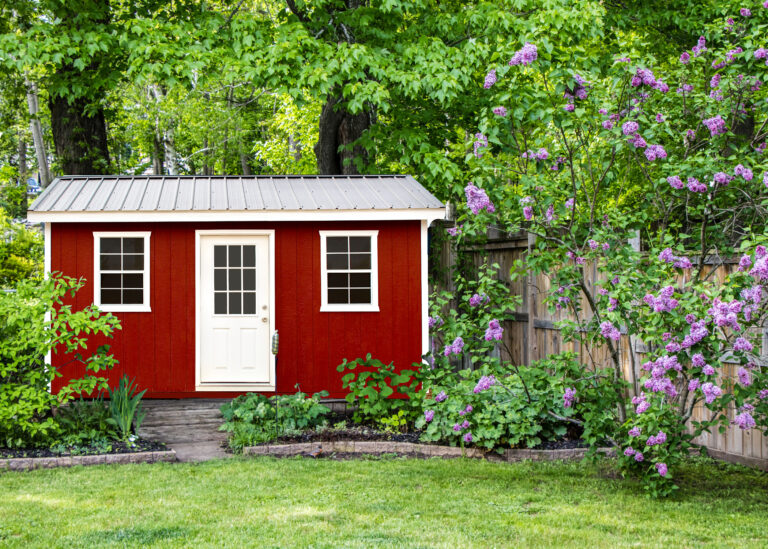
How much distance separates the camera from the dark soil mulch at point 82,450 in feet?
23.8

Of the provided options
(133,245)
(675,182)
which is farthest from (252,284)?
(675,182)

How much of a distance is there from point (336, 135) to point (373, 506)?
8.96 metres

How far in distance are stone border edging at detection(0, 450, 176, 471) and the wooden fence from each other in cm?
327

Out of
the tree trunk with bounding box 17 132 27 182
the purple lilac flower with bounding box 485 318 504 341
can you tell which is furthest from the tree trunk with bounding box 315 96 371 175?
the tree trunk with bounding box 17 132 27 182

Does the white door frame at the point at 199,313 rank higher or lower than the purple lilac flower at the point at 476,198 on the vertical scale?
lower

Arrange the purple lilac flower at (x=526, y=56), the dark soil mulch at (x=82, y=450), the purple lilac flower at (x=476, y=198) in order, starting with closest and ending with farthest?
the purple lilac flower at (x=526, y=56) < the purple lilac flower at (x=476, y=198) < the dark soil mulch at (x=82, y=450)

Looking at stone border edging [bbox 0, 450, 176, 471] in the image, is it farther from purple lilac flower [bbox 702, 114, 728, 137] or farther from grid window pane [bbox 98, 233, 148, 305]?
purple lilac flower [bbox 702, 114, 728, 137]

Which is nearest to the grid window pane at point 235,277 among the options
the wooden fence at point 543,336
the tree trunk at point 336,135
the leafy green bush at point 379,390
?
the leafy green bush at point 379,390

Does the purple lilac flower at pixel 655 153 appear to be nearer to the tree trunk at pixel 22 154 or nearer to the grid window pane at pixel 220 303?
the grid window pane at pixel 220 303

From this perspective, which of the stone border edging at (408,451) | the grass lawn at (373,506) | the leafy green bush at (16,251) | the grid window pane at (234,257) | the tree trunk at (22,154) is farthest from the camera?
the tree trunk at (22,154)

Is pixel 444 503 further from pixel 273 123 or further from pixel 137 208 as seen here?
pixel 273 123

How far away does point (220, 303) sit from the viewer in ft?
30.2

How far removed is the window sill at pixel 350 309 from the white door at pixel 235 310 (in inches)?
25.7

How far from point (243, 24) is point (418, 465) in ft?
21.8
